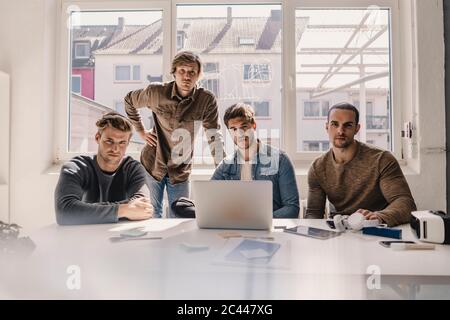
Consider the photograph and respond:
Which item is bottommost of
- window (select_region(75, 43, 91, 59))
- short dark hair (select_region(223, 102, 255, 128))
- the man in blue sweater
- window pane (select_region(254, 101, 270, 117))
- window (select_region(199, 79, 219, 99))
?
the man in blue sweater

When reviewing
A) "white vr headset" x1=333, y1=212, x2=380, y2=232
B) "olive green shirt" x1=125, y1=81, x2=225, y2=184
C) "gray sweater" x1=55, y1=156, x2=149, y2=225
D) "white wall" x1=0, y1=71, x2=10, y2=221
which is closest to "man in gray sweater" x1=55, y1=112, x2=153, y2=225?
"gray sweater" x1=55, y1=156, x2=149, y2=225

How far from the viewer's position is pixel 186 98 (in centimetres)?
180

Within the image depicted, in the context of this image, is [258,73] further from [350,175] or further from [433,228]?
[433,228]

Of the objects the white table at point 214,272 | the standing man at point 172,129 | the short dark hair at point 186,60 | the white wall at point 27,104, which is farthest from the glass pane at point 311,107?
the white wall at point 27,104

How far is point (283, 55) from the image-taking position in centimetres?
223

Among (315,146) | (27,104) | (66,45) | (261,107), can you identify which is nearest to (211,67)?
(261,107)

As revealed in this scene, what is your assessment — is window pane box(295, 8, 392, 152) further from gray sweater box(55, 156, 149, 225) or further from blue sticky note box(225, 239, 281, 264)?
blue sticky note box(225, 239, 281, 264)

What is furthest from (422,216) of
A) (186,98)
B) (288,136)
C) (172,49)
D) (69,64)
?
(69,64)

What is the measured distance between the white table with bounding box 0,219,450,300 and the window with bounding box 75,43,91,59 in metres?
1.76

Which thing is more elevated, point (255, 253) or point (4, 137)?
point (4, 137)

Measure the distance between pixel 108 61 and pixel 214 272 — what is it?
2025 millimetres


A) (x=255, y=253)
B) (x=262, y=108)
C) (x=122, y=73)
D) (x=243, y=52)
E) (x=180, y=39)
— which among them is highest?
(x=180, y=39)

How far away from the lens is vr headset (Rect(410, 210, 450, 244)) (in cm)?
84

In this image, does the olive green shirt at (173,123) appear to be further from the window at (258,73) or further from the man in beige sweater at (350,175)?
the man in beige sweater at (350,175)
